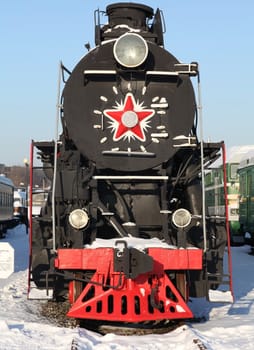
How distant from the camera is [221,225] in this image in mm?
8500

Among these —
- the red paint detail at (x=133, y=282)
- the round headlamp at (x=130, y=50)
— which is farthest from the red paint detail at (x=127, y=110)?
the red paint detail at (x=133, y=282)

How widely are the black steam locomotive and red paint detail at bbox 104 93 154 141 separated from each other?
0.04 ft

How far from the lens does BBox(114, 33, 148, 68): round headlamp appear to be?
26.2 ft

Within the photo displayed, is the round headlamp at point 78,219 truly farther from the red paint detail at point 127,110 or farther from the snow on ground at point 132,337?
the snow on ground at point 132,337

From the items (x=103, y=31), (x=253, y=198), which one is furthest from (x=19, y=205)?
(x=103, y=31)

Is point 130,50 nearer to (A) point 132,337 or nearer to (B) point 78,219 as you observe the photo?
(B) point 78,219

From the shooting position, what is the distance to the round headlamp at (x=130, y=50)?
26.2 ft

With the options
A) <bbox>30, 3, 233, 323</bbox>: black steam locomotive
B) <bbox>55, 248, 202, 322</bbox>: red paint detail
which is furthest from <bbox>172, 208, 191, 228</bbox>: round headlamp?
<bbox>55, 248, 202, 322</bbox>: red paint detail

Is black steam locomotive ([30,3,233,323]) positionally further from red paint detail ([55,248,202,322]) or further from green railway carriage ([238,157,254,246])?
green railway carriage ([238,157,254,246])

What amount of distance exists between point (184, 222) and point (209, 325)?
4.98 feet

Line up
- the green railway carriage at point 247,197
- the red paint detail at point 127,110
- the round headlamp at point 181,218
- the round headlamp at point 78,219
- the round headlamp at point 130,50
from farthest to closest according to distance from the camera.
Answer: the green railway carriage at point 247,197
the red paint detail at point 127,110
the round headlamp at point 130,50
the round headlamp at point 181,218
the round headlamp at point 78,219

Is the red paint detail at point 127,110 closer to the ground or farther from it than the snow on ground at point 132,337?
farther from it

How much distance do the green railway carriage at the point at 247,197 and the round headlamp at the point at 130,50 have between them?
1247cm

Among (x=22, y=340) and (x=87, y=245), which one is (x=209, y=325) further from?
(x=22, y=340)
